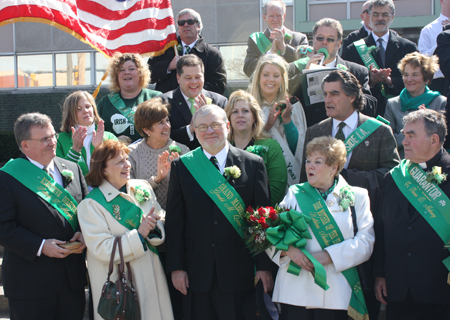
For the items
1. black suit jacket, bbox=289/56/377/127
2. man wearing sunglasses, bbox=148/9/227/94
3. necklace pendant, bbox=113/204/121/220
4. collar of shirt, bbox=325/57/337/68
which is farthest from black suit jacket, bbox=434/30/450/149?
necklace pendant, bbox=113/204/121/220

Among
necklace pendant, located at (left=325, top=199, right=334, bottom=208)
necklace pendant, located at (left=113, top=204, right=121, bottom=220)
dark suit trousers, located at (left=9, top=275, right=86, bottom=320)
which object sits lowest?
dark suit trousers, located at (left=9, top=275, right=86, bottom=320)

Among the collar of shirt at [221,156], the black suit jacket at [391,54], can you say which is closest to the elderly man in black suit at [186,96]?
the collar of shirt at [221,156]

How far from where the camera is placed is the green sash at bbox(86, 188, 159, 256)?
3727mm

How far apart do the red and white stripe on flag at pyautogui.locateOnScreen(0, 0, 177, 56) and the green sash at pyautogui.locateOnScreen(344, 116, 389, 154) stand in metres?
3.03

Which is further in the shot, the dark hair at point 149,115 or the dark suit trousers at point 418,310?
the dark hair at point 149,115

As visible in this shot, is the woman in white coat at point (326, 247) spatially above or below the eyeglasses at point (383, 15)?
below

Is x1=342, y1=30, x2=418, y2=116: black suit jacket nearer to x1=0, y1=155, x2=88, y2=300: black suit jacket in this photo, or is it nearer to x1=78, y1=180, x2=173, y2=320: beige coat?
x1=78, y1=180, x2=173, y2=320: beige coat

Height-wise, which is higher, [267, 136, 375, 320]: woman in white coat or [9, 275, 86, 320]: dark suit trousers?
[267, 136, 375, 320]: woman in white coat

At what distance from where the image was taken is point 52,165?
158 inches

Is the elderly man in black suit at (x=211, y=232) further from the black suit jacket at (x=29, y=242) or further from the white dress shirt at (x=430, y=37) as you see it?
the white dress shirt at (x=430, y=37)

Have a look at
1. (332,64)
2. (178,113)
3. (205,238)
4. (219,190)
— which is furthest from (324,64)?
(205,238)

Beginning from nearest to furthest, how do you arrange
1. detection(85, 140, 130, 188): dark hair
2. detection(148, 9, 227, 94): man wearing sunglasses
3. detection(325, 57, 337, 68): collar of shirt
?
detection(85, 140, 130, 188): dark hair < detection(325, 57, 337, 68): collar of shirt < detection(148, 9, 227, 94): man wearing sunglasses

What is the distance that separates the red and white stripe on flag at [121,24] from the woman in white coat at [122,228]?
2.57 m

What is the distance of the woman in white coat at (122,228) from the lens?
3629 millimetres
